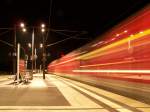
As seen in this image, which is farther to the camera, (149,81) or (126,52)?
(126,52)

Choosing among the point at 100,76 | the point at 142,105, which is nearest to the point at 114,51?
the point at 100,76

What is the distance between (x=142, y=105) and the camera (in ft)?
37.1

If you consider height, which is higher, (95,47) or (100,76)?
(95,47)

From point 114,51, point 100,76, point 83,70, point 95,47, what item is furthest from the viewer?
point 83,70

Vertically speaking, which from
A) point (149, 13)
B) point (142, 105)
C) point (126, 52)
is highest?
point (149, 13)

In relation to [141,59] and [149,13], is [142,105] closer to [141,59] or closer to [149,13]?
[141,59]

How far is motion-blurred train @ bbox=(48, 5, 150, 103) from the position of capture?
11273mm

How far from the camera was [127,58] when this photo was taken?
13.1 metres

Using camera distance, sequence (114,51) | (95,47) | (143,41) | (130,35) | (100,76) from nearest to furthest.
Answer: (143,41) < (130,35) < (114,51) < (100,76) < (95,47)

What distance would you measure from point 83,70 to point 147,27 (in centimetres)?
1297

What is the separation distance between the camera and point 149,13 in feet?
36.4

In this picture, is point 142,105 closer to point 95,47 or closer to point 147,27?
point 147,27

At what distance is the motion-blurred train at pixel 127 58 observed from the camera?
1127 centimetres

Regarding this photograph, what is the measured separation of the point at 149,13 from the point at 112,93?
18.9 ft
